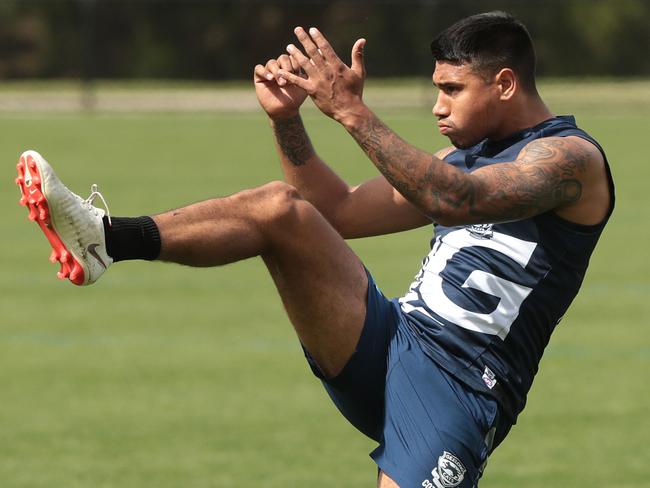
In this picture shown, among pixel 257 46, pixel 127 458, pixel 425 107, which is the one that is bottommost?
pixel 127 458

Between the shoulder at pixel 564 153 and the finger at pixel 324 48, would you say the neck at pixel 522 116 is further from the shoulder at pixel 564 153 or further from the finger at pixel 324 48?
the finger at pixel 324 48

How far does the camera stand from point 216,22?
4053 cm

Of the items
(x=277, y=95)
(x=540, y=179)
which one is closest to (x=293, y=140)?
(x=277, y=95)

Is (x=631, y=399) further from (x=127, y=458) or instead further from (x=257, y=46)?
(x=257, y=46)

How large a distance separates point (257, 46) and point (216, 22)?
155 cm

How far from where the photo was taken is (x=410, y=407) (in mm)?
5102

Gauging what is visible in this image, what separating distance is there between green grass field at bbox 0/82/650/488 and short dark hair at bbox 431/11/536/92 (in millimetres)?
2836

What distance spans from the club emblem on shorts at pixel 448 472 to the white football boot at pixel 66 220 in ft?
4.48

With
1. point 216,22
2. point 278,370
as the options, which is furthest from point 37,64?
point 278,370

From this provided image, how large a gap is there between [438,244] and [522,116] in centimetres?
58

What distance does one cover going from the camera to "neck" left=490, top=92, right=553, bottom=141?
5.15 metres

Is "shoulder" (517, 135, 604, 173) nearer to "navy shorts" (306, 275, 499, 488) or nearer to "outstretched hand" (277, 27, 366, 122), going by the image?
"outstretched hand" (277, 27, 366, 122)

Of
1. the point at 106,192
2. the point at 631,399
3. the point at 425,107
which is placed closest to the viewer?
the point at 631,399

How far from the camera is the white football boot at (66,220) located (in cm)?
475
